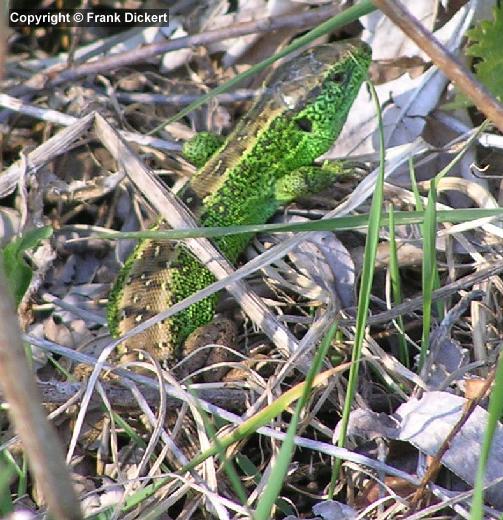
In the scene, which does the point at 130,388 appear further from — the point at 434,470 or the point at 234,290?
the point at 434,470

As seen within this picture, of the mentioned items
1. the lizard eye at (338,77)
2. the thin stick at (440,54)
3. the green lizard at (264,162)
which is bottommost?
the green lizard at (264,162)

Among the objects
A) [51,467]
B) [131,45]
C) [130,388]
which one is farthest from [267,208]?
[51,467]

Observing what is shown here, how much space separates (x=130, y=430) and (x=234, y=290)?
0.69 meters

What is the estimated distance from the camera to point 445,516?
245 centimetres

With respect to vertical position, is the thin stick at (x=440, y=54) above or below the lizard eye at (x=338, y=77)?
above

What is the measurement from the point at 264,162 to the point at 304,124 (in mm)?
259

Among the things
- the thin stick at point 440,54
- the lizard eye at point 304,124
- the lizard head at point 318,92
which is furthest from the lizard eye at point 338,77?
the thin stick at point 440,54

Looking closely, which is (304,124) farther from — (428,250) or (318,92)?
(428,250)

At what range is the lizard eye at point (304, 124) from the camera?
410 centimetres

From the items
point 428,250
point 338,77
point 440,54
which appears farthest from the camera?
point 338,77

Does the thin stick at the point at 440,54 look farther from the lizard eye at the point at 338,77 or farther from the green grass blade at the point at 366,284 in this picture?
the lizard eye at the point at 338,77

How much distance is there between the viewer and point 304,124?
4.12 meters

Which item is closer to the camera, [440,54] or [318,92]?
[440,54]

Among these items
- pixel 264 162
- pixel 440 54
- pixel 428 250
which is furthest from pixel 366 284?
pixel 264 162
